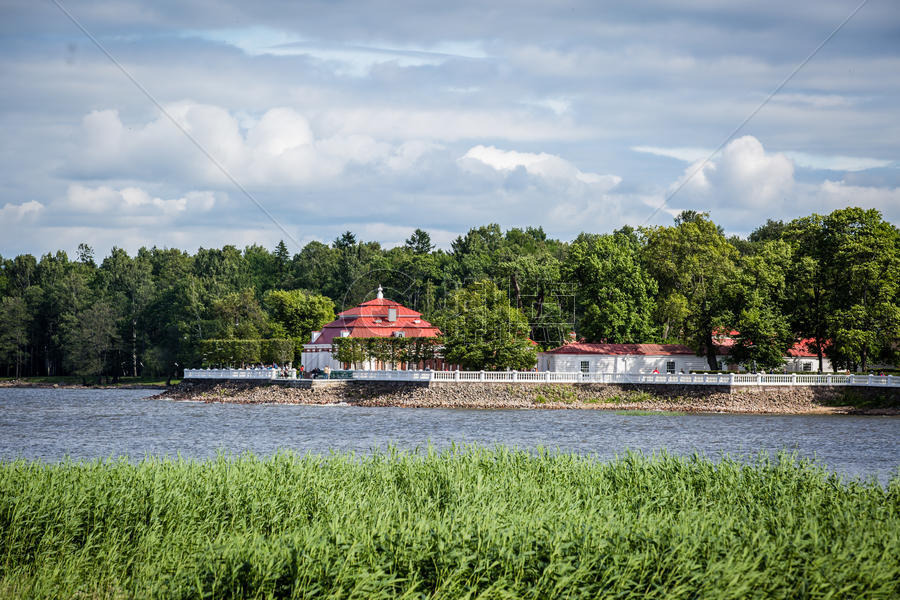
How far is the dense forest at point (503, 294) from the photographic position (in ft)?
202

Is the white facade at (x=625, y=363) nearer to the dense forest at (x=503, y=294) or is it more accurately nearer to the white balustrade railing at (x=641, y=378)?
the dense forest at (x=503, y=294)

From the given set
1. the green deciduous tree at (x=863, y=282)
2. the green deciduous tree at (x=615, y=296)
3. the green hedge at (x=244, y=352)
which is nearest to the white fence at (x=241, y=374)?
the green hedge at (x=244, y=352)

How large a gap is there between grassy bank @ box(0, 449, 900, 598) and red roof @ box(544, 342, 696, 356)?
50424 millimetres

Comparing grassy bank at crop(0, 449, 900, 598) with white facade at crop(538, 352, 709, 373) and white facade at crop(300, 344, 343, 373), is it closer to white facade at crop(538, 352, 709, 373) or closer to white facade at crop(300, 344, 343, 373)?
white facade at crop(538, 352, 709, 373)

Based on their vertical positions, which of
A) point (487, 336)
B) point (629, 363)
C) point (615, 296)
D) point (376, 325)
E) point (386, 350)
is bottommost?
point (629, 363)

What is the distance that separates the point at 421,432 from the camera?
41.7 m

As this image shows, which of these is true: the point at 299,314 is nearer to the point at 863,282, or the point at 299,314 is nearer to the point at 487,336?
the point at 487,336

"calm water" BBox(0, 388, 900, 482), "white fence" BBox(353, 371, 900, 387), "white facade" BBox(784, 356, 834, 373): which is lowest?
"calm water" BBox(0, 388, 900, 482)

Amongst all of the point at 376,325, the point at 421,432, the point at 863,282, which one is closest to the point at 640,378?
the point at 863,282

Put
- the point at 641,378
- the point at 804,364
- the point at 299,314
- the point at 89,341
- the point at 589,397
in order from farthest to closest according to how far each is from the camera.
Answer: the point at 89,341, the point at 299,314, the point at 804,364, the point at 641,378, the point at 589,397

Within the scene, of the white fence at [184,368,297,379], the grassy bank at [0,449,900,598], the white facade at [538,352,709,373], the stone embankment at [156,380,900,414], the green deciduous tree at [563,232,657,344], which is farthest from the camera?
the white fence at [184,368,297,379]

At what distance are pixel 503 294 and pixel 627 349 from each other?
34.9 feet

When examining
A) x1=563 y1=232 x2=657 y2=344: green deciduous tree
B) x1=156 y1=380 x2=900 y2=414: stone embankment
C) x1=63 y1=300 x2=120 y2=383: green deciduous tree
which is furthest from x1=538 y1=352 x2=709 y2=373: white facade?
x1=63 y1=300 x2=120 y2=383: green deciduous tree

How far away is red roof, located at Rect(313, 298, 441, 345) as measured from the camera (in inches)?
3150
